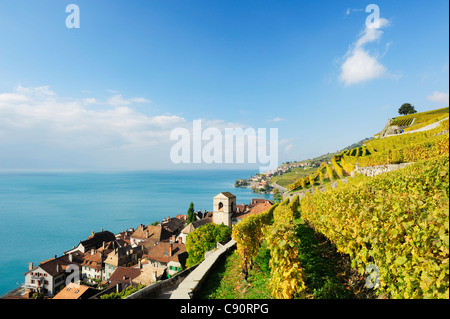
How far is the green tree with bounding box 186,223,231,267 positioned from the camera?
28.5 m

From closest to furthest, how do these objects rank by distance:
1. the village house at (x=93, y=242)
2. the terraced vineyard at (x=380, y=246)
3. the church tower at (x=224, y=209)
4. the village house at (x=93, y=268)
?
the terraced vineyard at (x=380, y=246), the village house at (x=93, y=268), the church tower at (x=224, y=209), the village house at (x=93, y=242)

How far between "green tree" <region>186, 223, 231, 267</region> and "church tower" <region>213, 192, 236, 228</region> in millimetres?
9977

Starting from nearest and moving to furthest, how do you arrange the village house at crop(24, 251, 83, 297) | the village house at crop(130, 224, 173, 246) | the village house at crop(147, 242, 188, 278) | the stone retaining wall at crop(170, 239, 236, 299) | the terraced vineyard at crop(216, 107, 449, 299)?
the terraced vineyard at crop(216, 107, 449, 299), the stone retaining wall at crop(170, 239, 236, 299), the village house at crop(147, 242, 188, 278), the village house at crop(24, 251, 83, 297), the village house at crop(130, 224, 173, 246)

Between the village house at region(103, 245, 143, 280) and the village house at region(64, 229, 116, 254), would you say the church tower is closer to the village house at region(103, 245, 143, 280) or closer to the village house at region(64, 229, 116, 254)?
the village house at region(103, 245, 143, 280)

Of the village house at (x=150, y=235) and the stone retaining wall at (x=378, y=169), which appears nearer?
the stone retaining wall at (x=378, y=169)

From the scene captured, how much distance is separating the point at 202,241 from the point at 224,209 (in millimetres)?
13052

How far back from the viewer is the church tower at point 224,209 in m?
41.3

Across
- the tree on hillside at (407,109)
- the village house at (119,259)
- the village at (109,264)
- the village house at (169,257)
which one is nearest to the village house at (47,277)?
the village at (109,264)

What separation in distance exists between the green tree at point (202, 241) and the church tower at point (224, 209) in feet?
32.7

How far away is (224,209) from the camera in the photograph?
41.6 m

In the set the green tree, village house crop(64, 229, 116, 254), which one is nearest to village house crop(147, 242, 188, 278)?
the green tree

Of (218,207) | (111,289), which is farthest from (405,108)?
(111,289)

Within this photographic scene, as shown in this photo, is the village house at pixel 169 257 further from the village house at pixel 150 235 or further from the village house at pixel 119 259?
the village house at pixel 150 235
